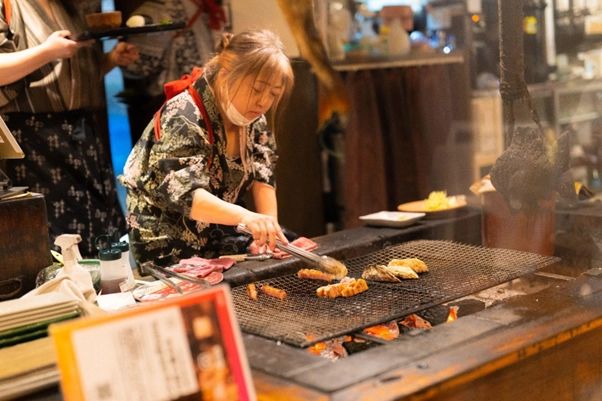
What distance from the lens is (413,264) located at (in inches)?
106

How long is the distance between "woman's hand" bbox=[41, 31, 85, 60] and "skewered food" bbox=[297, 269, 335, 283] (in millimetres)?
1607

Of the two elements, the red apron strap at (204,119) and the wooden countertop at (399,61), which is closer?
the red apron strap at (204,119)

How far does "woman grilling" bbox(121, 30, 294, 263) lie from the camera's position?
9.25ft

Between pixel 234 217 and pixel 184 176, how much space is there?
270 millimetres

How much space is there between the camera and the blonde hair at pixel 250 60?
2.85 m

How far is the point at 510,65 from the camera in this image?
2779 mm

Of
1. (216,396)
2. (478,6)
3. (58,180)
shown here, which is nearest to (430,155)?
(478,6)

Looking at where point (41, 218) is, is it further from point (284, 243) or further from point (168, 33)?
point (168, 33)

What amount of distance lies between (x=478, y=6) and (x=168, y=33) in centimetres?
243

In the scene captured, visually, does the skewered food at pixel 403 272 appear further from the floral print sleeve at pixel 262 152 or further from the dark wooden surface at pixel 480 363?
the floral print sleeve at pixel 262 152

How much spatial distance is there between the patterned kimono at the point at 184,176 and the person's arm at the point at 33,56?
2.32ft

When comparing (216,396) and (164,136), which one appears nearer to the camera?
(216,396)

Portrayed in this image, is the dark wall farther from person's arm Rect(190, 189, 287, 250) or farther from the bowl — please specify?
person's arm Rect(190, 189, 287, 250)

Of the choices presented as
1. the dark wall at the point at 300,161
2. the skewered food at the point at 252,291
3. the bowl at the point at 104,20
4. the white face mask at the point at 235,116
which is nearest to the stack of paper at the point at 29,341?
the skewered food at the point at 252,291
